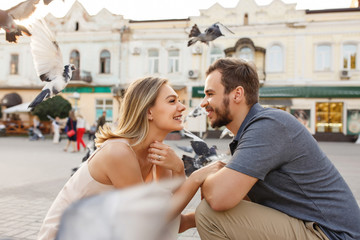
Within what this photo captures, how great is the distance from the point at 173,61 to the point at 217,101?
21.4 m

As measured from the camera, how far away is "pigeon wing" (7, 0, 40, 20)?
2498 millimetres

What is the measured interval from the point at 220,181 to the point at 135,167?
20.9 inches

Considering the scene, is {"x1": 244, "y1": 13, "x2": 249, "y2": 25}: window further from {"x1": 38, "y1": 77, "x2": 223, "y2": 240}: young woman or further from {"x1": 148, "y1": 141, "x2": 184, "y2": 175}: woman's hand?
{"x1": 148, "y1": 141, "x2": 184, "y2": 175}: woman's hand

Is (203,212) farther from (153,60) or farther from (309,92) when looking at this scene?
(153,60)

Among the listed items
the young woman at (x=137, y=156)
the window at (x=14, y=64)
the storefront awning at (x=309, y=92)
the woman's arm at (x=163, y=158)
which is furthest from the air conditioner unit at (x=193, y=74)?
the woman's arm at (x=163, y=158)

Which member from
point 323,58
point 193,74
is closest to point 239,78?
point 193,74

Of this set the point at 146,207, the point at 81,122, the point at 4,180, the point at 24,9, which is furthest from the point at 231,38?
the point at 146,207

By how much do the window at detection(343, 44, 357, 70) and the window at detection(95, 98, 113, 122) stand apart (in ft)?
51.6

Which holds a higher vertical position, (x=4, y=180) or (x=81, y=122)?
(x=81, y=122)

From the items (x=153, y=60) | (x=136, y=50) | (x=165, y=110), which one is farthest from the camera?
(x=153, y=60)

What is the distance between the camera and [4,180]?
645 centimetres

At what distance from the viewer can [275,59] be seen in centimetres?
2177

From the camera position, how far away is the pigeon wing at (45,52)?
304cm

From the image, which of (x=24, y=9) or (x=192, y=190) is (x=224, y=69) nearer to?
(x=192, y=190)
